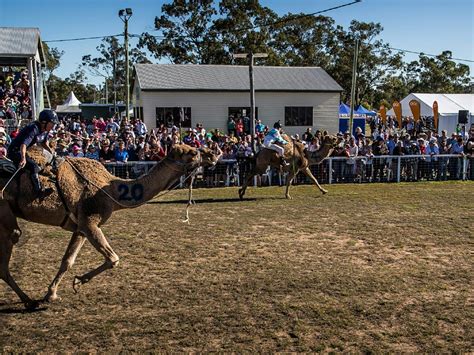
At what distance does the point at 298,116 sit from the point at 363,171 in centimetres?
1687

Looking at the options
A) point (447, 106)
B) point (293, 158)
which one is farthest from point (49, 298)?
point (447, 106)

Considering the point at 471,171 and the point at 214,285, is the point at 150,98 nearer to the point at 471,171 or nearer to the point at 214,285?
the point at 471,171

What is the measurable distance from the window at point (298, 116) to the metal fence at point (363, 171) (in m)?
16.2

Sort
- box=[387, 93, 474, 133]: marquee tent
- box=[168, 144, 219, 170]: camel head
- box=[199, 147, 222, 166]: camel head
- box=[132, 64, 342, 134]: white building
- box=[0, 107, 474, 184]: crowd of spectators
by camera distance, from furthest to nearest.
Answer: box=[387, 93, 474, 133]: marquee tent, box=[132, 64, 342, 134]: white building, box=[0, 107, 474, 184]: crowd of spectators, box=[199, 147, 222, 166]: camel head, box=[168, 144, 219, 170]: camel head

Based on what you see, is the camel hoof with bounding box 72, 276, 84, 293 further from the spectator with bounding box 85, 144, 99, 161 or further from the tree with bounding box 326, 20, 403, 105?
the tree with bounding box 326, 20, 403, 105

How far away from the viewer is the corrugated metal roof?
23.5m

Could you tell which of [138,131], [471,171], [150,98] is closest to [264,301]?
[471,171]

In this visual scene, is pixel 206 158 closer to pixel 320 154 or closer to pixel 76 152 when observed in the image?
pixel 320 154

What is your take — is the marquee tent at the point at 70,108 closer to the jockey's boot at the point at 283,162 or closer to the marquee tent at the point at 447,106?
the marquee tent at the point at 447,106

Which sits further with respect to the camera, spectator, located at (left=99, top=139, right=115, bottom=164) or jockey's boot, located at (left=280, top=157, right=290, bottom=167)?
spectator, located at (left=99, top=139, right=115, bottom=164)

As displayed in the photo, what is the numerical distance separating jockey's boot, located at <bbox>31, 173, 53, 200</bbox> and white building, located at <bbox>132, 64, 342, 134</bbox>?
89.3ft

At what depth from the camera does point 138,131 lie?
2709cm

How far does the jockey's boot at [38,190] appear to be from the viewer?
24.7 feet

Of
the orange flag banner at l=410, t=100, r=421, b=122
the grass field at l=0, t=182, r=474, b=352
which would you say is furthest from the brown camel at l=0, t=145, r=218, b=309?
the orange flag banner at l=410, t=100, r=421, b=122
